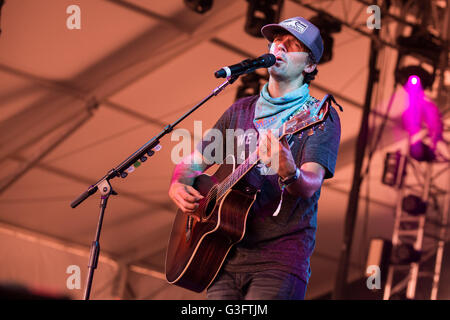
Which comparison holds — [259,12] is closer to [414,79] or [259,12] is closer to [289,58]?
[414,79]

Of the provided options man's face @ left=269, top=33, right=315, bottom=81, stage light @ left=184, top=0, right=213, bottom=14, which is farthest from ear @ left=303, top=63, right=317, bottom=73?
stage light @ left=184, top=0, right=213, bottom=14

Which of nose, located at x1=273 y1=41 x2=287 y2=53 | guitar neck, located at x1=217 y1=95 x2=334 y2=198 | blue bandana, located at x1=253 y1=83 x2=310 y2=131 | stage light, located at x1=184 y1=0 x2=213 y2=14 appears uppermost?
stage light, located at x1=184 y1=0 x2=213 y2=14

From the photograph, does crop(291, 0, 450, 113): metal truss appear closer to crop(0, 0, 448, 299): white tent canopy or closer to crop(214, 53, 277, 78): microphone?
crop(0, 0, 448, 299): white tent canopy

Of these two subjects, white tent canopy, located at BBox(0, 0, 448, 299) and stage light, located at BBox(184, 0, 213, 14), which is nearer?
stage light, located at BBox(184, 0, 213, 14)

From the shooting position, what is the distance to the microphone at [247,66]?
9.71 ft

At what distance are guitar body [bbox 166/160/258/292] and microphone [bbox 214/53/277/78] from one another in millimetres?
486

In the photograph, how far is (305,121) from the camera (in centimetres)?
282

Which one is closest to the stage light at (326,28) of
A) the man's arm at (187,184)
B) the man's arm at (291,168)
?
the man's arm at (187,184)

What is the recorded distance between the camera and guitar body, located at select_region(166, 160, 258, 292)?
9.66 feet

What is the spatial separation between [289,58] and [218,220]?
818mm

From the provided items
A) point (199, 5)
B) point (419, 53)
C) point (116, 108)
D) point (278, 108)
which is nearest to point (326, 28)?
point (419, 53)

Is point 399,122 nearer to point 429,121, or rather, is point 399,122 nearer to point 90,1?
point 429,121

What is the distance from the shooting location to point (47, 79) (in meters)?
10.3
